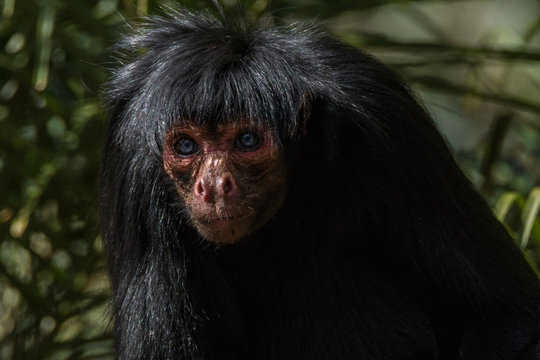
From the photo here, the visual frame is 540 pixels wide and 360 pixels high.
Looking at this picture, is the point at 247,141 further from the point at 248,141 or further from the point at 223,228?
the point at 223,228

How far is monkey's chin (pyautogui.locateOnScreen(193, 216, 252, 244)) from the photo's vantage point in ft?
13.4

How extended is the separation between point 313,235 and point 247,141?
0.63 metres

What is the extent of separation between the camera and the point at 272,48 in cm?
434

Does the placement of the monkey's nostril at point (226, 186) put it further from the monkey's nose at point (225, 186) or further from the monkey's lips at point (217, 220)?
the monkey's lips at point (217, 220)

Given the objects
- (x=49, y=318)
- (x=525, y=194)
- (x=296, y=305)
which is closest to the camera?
(x=296, y=305)

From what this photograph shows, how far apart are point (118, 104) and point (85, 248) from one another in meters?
2.28

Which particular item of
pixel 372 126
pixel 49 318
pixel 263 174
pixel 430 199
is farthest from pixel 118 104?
pixel 49 318

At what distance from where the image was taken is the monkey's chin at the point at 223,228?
4.09 meters

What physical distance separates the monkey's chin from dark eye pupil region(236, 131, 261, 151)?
0.31 meters

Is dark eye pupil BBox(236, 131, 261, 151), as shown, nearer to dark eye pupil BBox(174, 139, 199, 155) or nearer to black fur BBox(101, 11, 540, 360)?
black fur BBox(101, 11, 540, 360)

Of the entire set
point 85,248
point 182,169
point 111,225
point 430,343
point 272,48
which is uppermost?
point 272,48

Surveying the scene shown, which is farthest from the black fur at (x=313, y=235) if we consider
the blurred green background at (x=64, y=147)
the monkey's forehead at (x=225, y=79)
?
Result: the blurred green background at (x=64, y=147)

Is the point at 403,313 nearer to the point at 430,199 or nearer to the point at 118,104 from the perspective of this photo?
the point at 430,199

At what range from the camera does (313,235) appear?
177 inches
